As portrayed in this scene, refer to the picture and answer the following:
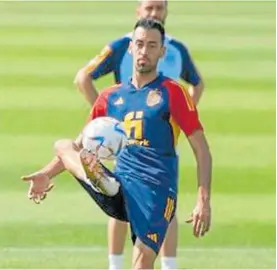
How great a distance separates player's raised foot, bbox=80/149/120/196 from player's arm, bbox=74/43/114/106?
6.02 feet

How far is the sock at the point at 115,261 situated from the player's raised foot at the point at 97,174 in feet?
5.41

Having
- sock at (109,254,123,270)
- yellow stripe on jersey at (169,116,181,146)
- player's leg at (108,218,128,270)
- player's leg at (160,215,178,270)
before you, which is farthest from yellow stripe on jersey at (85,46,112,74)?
yellow stripe on jersey at (169,116,181,146)

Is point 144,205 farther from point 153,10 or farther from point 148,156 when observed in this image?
point 153,10

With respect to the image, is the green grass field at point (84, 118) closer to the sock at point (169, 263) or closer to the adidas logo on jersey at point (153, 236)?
the sock at point (169, 263)

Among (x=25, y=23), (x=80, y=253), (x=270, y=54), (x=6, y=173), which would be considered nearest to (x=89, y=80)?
(x=80, y=253)

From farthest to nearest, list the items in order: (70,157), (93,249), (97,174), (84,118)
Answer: (84,118) < (93,249) < (70,157) < (97,174)

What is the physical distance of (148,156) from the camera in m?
Result: 7.14

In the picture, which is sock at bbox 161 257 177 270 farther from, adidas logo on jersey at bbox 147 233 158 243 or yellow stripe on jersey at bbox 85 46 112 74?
adidas logo on jersey at bbox 147 233 158 243

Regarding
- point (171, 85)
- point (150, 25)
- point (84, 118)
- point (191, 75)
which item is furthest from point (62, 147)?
point (84, 118)

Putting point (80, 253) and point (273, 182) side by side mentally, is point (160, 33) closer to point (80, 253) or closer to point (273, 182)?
point (80, 253)

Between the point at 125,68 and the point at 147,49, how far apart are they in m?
1.49

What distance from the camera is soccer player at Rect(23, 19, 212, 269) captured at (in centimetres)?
705

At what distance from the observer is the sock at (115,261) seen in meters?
8.62

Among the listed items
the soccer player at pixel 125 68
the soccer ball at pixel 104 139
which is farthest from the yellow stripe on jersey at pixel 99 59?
the soccer ball at pixel 104 139
